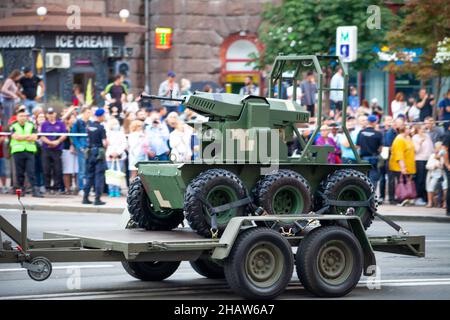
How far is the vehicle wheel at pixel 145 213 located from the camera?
14375 millimetres

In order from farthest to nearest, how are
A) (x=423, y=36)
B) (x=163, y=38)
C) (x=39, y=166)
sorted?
(x=163, y=38), (x=423, y=36), (x=39, y=166)

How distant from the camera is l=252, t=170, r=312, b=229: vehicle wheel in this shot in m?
13.7

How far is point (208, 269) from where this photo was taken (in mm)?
14969

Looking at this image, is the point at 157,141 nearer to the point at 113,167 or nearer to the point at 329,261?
the point at 113,167

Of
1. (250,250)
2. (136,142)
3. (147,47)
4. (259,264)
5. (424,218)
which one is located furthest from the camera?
(147,47)

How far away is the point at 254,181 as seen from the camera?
14023 millimetres

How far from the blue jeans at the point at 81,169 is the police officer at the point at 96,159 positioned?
138 cm

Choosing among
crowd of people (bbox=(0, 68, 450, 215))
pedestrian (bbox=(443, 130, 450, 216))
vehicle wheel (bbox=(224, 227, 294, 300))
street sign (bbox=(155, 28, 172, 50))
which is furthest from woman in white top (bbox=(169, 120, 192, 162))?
street sign (bbox=(155, 28, 172, 50))

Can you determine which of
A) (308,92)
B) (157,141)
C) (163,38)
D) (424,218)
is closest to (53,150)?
(157,141)

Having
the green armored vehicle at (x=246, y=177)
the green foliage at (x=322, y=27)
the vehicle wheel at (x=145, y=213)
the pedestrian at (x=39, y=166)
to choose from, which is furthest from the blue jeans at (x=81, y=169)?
the green armored vehicle at (x=246, y=177)

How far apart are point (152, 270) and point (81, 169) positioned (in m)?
12.5

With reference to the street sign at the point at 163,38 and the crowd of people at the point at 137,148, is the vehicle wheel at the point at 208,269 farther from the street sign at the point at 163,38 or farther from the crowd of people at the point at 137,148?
the street sign at the point at 163,38
